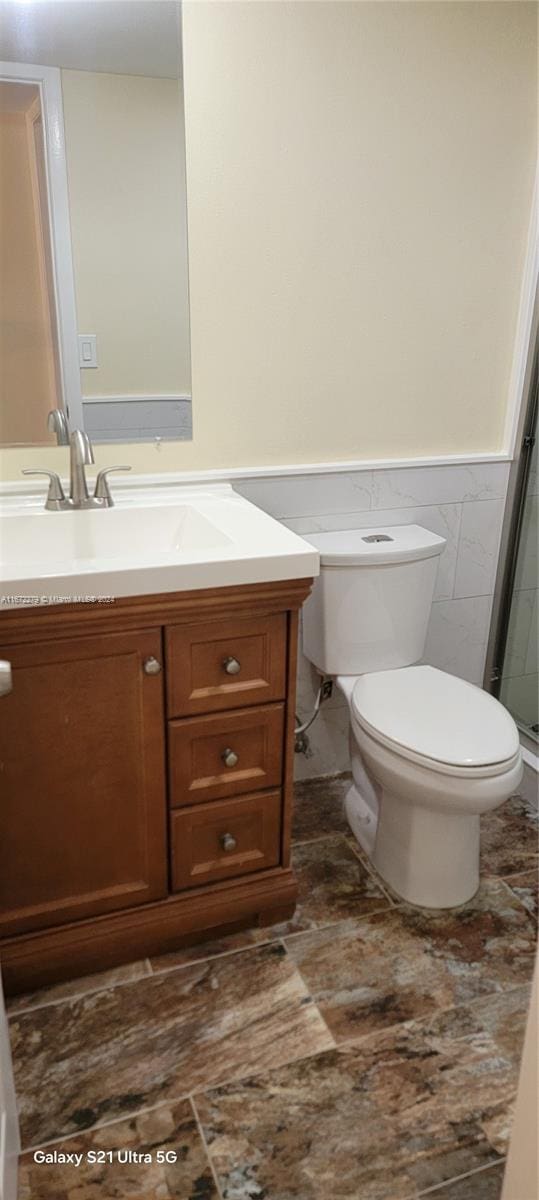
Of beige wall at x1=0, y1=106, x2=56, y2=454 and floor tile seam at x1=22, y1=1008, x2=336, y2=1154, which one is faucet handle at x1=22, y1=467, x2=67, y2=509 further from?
floor tile seam at x1=22, y1=1008, x2=336, y2=1154

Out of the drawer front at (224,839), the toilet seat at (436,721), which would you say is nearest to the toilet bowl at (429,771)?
the toilet seat at (436,721)

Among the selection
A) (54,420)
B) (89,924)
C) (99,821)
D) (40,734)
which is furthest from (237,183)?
(89,924)

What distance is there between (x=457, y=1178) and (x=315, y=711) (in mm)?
1086

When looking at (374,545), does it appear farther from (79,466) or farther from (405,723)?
(79,466)

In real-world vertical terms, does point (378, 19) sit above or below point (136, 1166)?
above

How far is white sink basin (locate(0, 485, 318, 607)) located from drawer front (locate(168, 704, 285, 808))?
290 millimetres

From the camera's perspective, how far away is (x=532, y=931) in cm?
179

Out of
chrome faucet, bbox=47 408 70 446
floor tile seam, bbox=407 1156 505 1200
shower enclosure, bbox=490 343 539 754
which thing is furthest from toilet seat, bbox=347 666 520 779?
chrome faucet, bbox=47 408 70 446

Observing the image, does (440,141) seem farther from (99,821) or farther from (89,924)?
(89,924)

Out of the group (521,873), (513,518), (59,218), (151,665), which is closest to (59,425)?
(59,218)

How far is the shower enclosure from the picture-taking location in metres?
2.23

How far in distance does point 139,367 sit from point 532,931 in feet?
4.92

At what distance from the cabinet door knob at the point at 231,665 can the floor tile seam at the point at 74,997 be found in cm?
66

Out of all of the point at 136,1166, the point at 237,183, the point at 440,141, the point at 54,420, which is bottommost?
the point at 136,1166
